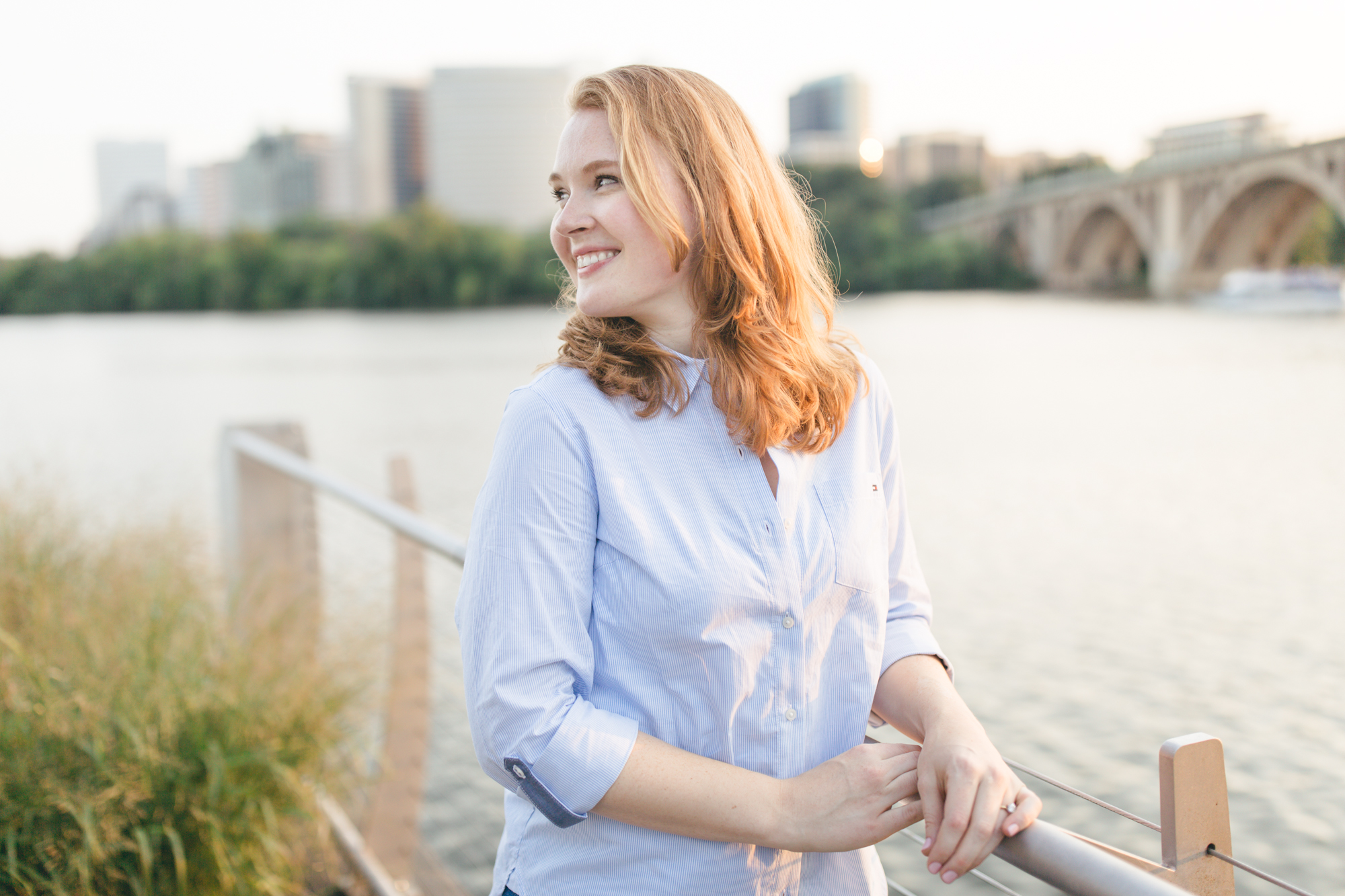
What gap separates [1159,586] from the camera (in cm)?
857

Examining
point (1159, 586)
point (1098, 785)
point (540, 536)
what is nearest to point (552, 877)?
point (540, 536)

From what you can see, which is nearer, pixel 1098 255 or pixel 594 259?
pixel 594 259

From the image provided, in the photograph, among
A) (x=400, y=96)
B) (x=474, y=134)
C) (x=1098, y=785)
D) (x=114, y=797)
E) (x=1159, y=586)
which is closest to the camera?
(x=114, y=797)

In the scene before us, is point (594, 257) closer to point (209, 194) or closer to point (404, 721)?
point (404, 721)

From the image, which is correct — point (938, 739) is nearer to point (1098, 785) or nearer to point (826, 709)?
point (826, 709)

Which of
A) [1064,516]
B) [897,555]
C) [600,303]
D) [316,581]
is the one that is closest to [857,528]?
[897,555]

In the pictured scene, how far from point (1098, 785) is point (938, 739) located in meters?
5.27

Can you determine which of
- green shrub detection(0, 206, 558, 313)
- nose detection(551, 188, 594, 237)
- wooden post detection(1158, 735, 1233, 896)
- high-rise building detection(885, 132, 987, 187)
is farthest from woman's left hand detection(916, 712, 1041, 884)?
high-rise building detection(885, 132, 987, 187)

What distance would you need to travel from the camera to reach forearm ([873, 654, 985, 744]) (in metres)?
1.15

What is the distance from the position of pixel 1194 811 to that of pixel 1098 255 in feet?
190

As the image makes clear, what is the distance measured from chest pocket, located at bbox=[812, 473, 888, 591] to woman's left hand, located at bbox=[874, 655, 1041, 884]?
0.16 metres

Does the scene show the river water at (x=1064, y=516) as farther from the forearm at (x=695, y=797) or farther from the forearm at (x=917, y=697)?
the forearm at (x=695, y=797)

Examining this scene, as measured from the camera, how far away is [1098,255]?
54312 millimetres

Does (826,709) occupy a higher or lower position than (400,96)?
lower
